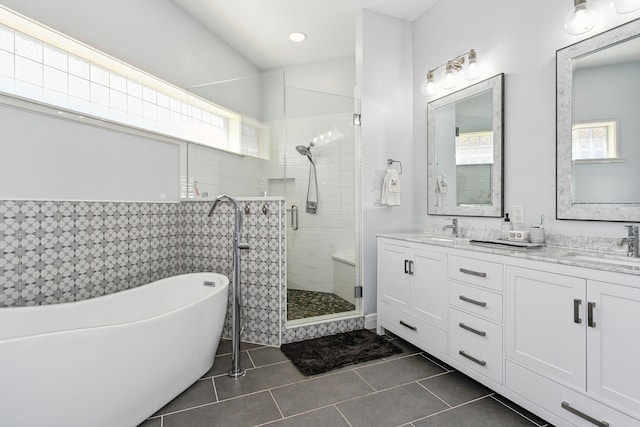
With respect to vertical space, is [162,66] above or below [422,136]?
above

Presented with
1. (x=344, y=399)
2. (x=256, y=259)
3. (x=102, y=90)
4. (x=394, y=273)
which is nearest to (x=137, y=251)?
(x=256, y=259)

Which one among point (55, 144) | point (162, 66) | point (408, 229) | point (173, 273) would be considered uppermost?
point (162, 66)

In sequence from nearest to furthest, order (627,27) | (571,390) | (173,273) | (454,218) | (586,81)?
(571,390)
(627,27)
(586,81)
(454,218)
(173,273)

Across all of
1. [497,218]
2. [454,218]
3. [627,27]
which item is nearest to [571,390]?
[497,218]

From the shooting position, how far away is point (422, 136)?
306cm

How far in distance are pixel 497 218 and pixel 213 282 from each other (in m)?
2.16

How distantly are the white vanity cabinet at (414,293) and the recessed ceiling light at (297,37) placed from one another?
2.40 metres

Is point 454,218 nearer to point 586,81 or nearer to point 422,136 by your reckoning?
point 422,136

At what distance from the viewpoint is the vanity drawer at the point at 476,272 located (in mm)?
1759

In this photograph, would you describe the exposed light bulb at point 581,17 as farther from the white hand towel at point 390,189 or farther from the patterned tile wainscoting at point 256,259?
the patterned tile wainscoting at point 256,259

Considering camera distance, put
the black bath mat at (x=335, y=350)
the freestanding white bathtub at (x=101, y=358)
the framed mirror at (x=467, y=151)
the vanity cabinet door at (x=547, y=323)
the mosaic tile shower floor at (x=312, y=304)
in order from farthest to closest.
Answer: the mosaic tile shower floor at (x=312, y=304) < the framed mirror at (x=467, y=151) < the black bath mat at (x=335, y=350) < the vanity cabinet door at (x=547, y=323) < the freestanding white bathtub at (x=101, y=358)

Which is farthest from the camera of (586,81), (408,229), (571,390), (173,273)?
(408,229)

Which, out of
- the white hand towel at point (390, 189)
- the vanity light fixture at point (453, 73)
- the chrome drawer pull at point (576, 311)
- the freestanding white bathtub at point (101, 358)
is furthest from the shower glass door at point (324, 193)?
the chrome drawer pull at point (576, 311)

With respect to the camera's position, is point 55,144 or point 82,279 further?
point 82,279
